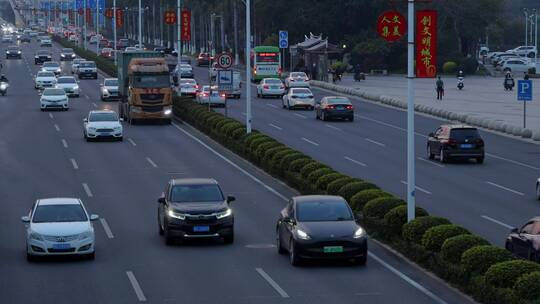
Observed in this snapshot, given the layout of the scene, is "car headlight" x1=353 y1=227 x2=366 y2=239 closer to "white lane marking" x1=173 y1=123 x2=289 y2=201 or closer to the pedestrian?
"white lane marking" x1=173 y1=123 x2=289 y2=201

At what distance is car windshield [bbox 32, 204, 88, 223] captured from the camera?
1091 inches

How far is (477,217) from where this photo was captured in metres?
34.2

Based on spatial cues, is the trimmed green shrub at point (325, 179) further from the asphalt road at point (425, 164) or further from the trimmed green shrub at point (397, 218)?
the trimmed green shrub at point (397, 218)

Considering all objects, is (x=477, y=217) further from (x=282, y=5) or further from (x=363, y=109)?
(x=282, y=5)

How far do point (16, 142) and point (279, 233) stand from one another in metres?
30.9

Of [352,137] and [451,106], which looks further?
[451,106]

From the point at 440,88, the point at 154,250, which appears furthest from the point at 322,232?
the point at 440,88

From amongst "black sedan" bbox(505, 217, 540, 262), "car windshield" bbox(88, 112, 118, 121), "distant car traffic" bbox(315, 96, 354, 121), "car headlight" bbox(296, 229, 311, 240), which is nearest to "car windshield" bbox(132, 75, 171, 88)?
"car windshield" bbox(88, 112, 118, 121)

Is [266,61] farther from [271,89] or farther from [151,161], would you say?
[151,161]

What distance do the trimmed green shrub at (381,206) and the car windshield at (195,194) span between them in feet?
12.2

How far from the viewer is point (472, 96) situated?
302ft

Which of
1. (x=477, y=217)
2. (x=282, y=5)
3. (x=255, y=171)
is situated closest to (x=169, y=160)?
(x=255, y=171)

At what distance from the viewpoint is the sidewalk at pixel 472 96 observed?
7312 centimetres

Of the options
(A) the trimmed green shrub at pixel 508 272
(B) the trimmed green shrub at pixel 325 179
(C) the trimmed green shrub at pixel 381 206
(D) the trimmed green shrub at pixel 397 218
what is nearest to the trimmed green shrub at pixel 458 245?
(A) the trimmed green shrub at pixel 508 272
